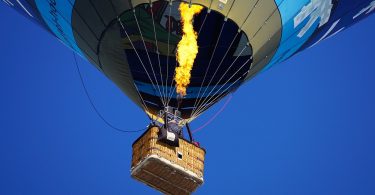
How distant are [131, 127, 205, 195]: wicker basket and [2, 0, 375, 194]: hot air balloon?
0.04 meters

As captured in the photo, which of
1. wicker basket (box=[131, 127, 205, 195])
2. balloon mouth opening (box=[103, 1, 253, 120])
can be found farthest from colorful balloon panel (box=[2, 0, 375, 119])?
wicker basket (box=[131, 127, 205, 195])

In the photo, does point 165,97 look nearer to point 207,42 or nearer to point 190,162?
point 207,42

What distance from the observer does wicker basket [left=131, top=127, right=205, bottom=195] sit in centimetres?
1350

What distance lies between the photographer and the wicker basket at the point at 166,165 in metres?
13.5

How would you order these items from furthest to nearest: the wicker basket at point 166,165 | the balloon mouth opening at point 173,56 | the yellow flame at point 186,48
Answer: the balloon mouth opening at point 173,56
the yellow flame at point 186,48
the wicker basket at point 166,165

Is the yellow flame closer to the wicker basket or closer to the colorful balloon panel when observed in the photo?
the colorful balloon panel

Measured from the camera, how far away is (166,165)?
531 inches

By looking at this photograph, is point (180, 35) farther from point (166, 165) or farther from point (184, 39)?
point (166, 165)

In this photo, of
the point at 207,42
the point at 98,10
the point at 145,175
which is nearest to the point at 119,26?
the point at 98,10

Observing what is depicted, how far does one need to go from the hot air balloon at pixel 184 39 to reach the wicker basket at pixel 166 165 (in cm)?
4

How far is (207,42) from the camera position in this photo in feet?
50.0

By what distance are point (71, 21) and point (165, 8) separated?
180 cm

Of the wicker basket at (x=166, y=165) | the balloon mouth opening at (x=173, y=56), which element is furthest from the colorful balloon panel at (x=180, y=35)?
the wicker basket at (x=166, y=165)

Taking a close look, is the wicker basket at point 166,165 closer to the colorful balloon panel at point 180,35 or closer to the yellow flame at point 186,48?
the colorful balloon panel at point 180,35
